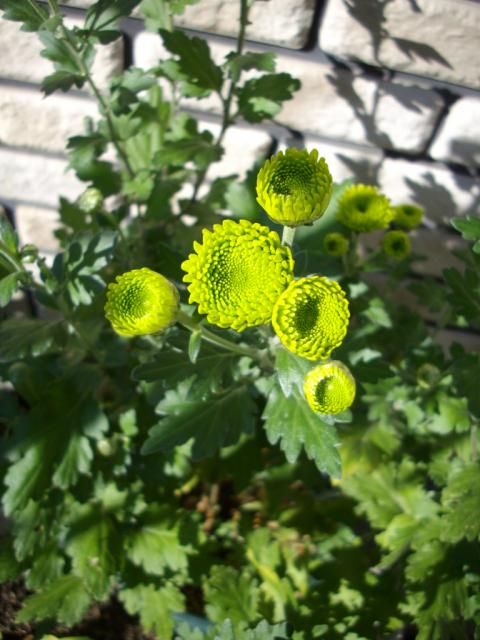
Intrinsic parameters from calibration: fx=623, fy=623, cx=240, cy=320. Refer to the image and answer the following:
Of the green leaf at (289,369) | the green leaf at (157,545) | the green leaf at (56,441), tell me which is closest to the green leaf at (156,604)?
the green leaf at (157,545)

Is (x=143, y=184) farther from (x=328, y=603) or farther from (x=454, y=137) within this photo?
(x=328, y=603)

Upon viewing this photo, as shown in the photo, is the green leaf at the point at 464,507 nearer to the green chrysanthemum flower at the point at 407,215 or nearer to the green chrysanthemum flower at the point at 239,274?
the green chrysanthemum flower at the point at 407,215

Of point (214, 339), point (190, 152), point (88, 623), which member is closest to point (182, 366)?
point (214, 339)

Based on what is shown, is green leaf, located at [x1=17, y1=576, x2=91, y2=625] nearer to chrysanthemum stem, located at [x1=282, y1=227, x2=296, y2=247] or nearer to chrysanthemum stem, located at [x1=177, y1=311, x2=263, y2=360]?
chrysanthemum stem, located at [x1=177, y1=311, x2=263, y2=360]

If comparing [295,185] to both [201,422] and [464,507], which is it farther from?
[464,507]

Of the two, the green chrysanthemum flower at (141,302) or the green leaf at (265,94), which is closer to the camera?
the green chrysanthemum flower at (141,302)

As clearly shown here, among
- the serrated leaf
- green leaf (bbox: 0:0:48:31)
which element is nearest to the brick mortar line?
green leaf (bbox: 0:0:48:31)
